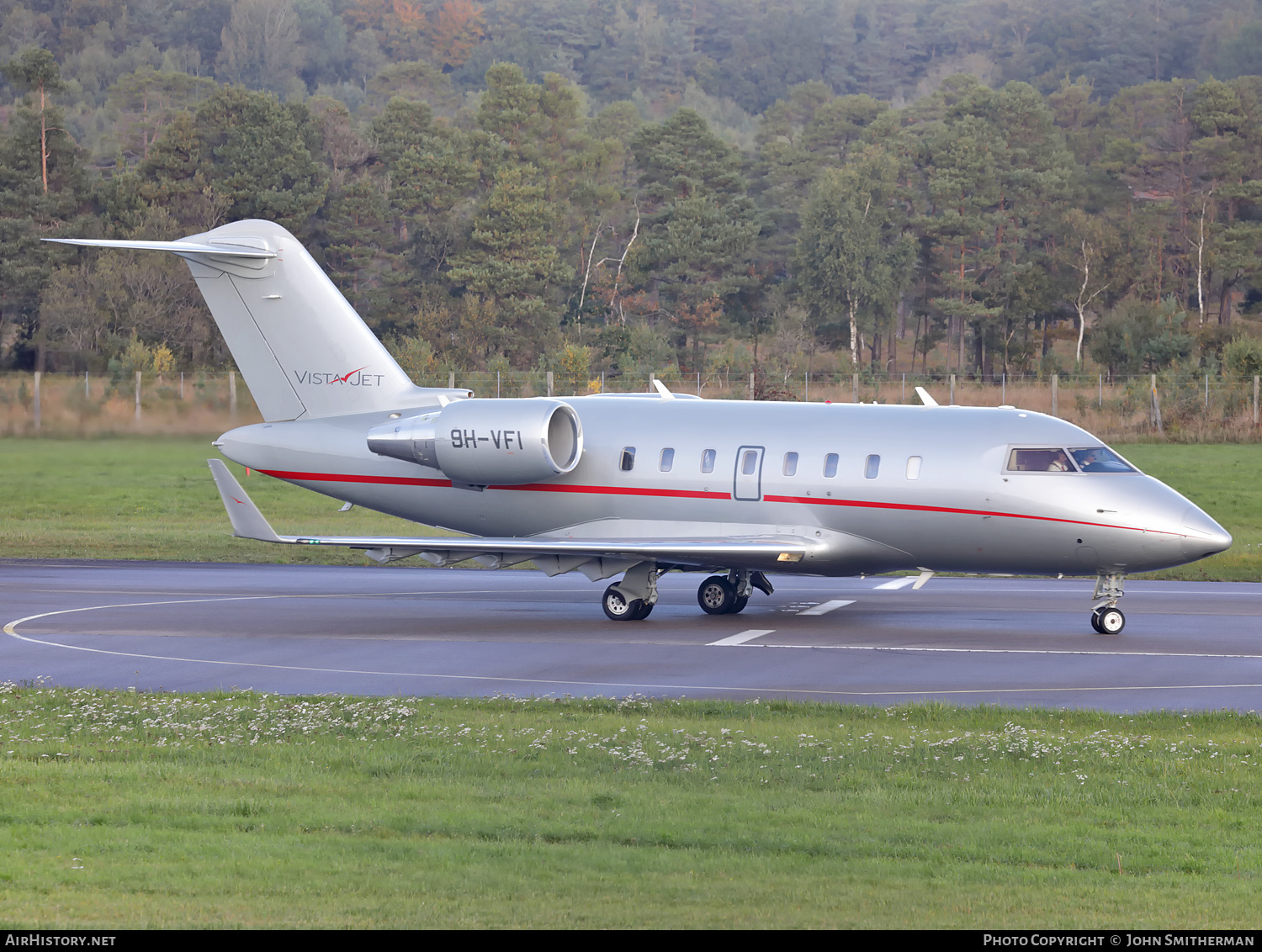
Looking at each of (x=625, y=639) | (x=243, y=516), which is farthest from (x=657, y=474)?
(x=243, y=516)

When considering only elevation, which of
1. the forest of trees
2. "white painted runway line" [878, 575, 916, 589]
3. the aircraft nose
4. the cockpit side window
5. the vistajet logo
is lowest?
"white painted runway line" [878, 575, 916, 589]

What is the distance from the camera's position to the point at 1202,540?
71.9ft

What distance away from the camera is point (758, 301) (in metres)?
106

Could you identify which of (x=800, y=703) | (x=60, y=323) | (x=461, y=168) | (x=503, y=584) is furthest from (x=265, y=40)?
(x=800, y=703)

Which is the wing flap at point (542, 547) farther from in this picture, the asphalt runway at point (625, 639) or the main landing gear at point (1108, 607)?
the main landing gear at point (1108, 607)

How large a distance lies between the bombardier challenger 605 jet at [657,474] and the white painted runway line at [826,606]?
3.50ft

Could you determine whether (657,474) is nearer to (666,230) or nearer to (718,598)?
(718,598)

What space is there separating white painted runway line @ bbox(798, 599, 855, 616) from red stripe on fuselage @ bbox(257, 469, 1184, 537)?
2.50m

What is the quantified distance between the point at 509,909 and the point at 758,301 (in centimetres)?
9784

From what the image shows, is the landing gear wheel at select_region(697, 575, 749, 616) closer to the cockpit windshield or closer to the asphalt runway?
the asphalt runway

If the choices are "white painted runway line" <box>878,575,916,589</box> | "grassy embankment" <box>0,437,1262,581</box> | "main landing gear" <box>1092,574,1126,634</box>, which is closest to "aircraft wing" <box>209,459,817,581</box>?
"main landing gear" <box>1092,574,1126,634</box>

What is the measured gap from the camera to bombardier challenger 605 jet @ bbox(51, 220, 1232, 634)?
22.9m

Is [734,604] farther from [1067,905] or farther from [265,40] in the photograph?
[265,40]

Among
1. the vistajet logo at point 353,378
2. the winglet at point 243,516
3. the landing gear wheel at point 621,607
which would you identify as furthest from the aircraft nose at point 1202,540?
the vistajet logo at point 353,378
